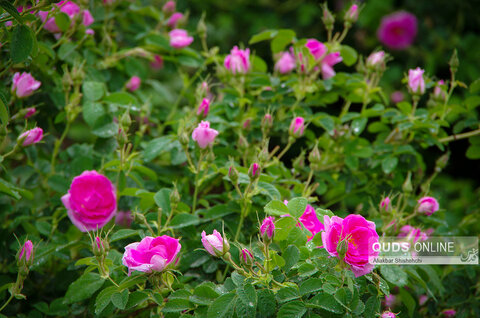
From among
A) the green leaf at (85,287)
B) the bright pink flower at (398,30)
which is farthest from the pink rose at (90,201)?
the bright pink flower at (398,30)

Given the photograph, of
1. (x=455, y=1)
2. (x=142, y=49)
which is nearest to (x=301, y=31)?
(x=455, y=1)

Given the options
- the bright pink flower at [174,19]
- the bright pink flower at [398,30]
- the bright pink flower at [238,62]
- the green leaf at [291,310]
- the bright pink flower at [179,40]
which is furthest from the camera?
the bright pink flower at [398,30]

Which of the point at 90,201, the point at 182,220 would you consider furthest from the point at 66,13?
the point at 182,220

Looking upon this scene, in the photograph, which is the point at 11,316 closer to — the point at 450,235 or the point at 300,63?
the point at 300,63

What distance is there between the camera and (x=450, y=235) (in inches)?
63.8

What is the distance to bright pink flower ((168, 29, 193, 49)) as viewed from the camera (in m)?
1.76

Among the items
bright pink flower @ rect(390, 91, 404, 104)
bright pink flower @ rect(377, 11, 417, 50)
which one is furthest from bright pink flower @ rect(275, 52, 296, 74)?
bright pink flower @ rect(377, 11, 417, 50)

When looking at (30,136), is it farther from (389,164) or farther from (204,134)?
(389,164)

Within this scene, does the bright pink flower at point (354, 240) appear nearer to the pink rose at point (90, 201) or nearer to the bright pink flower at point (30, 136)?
the pink rose at point (90, 201)

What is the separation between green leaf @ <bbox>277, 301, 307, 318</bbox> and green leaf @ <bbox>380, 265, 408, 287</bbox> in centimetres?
27

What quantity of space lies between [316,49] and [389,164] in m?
0.44

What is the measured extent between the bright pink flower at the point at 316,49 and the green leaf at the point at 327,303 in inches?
34.2

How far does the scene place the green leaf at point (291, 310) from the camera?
0.96 metres

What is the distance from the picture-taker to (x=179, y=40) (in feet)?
5.79
